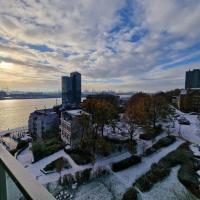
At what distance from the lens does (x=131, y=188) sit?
7.84 meters

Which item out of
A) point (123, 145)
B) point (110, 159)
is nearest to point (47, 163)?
point (110, 159)

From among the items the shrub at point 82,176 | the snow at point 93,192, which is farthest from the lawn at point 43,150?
the snow at point 93,192

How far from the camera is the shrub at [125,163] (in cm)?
972

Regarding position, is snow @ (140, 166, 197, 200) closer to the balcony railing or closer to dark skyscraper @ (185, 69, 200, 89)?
the balcony railing

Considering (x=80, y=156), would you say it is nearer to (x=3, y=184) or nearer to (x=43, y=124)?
(x=43, y=124)

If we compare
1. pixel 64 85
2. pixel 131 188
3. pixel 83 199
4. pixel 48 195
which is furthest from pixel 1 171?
pixel 64 85

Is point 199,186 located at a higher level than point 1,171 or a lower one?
lower

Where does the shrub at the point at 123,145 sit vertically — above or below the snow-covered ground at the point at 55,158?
above

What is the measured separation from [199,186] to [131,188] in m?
3.04

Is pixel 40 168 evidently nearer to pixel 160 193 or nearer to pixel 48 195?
pixel 160 193

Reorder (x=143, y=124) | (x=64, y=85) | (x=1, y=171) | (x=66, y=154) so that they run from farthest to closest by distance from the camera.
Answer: (x=64, y=85) < (x=143, y=124) < (x=66, y=154) < (x=1, y=171)

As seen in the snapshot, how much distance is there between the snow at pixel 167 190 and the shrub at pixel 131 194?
33cm

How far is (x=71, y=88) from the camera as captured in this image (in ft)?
126

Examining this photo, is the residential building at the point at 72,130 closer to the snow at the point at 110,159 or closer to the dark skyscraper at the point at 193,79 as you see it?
the snow at the point at 110,159
